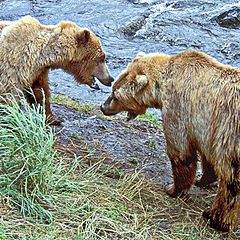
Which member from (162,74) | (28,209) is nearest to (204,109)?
(162,74)

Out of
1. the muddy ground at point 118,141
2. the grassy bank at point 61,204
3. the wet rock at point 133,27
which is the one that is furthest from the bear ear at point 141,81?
the wet rock at point 133,27

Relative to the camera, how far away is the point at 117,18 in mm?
14758

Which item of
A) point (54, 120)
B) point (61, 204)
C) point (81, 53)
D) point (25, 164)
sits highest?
point (25, 164)

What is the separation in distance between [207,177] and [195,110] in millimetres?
991

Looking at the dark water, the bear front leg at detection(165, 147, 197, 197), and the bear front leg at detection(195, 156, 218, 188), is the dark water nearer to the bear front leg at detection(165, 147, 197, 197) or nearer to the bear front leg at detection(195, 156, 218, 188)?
the bear front leg at detection(195, 156, 218, 188)

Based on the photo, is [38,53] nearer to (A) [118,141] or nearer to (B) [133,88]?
(B) [133,88]

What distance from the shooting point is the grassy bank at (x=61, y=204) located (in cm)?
485

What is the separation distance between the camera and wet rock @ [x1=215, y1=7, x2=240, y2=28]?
45.9 feet

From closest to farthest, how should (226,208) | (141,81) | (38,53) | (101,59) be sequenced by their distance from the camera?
1. (226,208)
2. (141,81)
3. (38,53)
4. (101,59)

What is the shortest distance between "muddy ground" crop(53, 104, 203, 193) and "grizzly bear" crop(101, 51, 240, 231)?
606 millimetres

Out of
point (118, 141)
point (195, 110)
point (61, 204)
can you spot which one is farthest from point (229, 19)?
point (61, 204)

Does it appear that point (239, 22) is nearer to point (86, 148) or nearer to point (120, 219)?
point (86, 148)

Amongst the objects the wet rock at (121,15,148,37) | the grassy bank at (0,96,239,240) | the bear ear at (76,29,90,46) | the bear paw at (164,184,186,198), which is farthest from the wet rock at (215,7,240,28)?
the grassy bank at (0,96,239,240)

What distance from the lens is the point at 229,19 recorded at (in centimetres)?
1416
